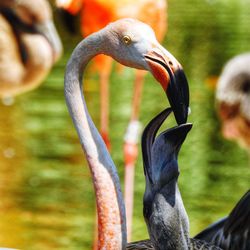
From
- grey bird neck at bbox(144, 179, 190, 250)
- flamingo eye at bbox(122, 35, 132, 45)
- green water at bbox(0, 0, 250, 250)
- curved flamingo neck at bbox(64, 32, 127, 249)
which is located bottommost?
grey bird neck at bbox(144, 179, 190, 250)

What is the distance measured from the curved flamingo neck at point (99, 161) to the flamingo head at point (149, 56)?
37 mm

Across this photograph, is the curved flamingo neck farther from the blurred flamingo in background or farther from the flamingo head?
the blurred flamingo in background

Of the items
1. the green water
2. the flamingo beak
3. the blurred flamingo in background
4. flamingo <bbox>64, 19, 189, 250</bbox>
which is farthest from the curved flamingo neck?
the green water

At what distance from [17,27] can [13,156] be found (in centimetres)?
63

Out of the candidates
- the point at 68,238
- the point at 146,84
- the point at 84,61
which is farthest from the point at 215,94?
the point at 84,61

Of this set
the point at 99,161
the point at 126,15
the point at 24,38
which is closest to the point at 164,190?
the point at 99,161

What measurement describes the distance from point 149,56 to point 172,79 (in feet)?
0.26

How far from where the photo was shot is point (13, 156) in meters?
4.34

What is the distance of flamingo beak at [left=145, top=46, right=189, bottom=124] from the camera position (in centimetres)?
176

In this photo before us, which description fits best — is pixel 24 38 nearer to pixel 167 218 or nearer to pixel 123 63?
pixel 123 63

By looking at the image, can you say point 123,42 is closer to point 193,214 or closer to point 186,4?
point 193,214

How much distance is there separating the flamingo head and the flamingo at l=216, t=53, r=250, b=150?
2.07 meters

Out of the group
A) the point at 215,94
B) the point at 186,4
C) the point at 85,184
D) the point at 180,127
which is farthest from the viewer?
the point at 186,4

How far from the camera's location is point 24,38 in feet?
13.9
